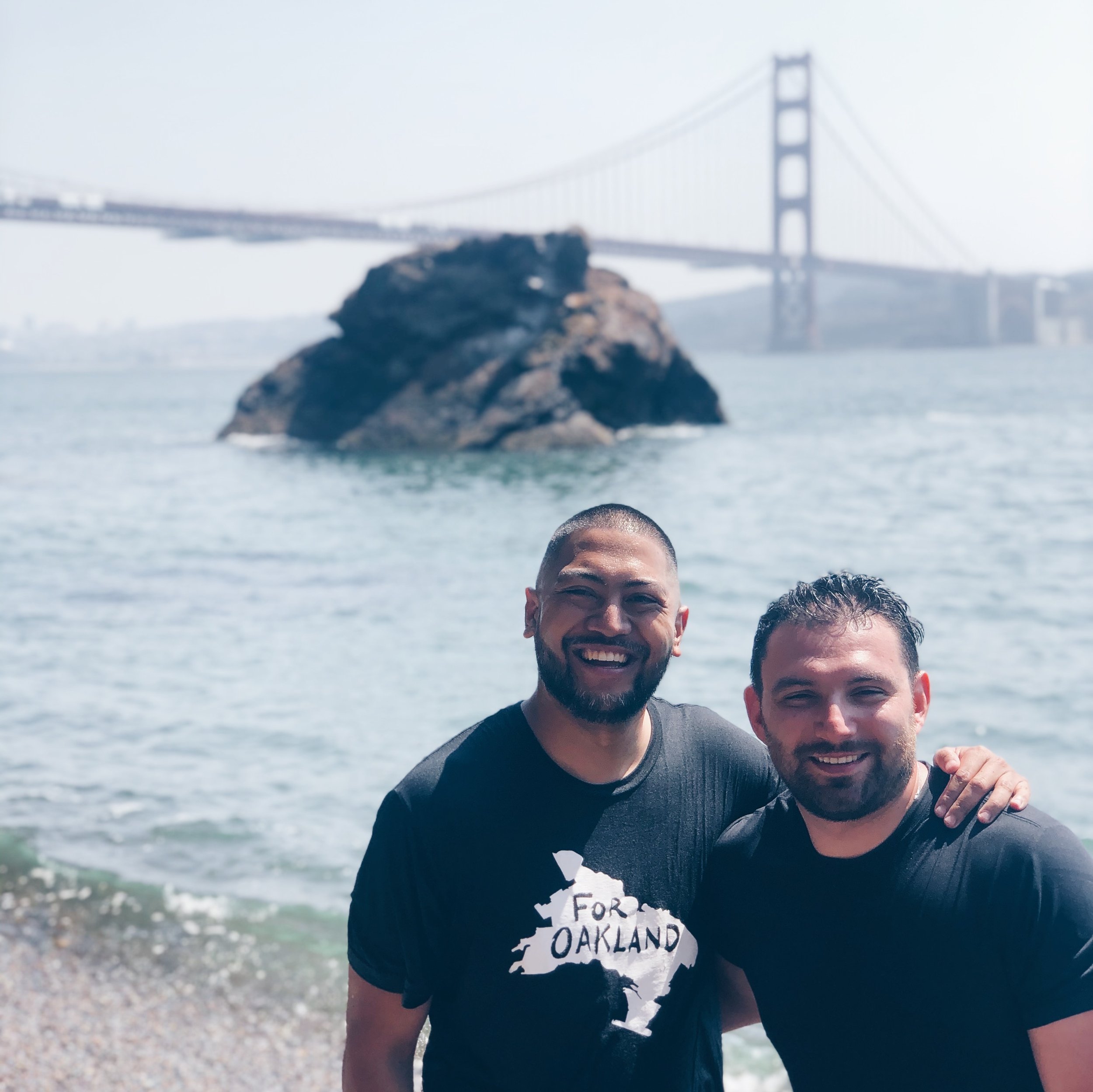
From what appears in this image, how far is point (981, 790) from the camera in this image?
206cm

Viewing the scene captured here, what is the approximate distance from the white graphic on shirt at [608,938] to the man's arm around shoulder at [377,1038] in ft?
0.74

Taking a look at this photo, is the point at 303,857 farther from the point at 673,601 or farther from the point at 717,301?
the point at 717,301

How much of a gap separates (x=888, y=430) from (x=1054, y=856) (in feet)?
120

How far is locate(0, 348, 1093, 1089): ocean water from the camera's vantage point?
7.31 m

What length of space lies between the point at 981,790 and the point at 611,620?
0.66 metres

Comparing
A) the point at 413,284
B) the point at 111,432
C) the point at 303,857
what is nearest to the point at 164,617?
the point at 303,857

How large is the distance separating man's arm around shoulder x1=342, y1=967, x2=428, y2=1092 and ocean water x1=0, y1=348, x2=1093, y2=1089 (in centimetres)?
258

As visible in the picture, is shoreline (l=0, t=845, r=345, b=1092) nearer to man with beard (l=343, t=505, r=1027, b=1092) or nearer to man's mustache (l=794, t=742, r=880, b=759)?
man with beard (l=343, t=505, r=1027, b=1092)

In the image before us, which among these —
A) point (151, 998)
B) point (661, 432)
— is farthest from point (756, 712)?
point (661, 432)

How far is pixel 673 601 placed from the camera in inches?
95.6

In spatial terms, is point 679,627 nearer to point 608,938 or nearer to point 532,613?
point 532,613

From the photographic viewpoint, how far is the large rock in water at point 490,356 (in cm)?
3119

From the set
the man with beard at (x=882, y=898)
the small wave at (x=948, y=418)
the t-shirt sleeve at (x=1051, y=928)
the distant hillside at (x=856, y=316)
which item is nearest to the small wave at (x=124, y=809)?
the man with beard at (x=882, y=898)

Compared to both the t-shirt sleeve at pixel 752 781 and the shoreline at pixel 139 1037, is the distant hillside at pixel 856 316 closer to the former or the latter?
the shoreline at pixel 139 1037
